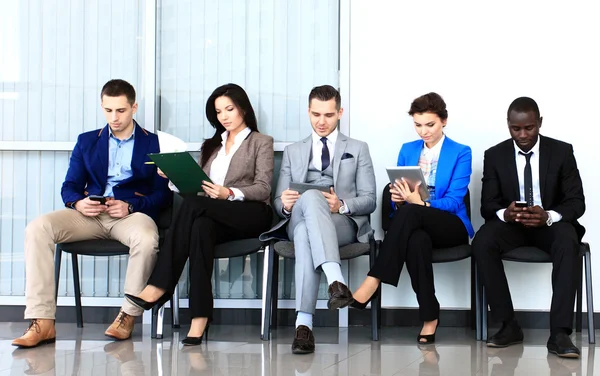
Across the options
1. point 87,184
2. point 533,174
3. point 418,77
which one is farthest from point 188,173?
point 533,174

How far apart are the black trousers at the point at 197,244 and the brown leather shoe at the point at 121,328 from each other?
28 centimetres

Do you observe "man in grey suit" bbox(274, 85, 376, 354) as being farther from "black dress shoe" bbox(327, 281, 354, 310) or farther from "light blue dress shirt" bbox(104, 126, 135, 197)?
"light blue dress shirt" bbox(104, 126, 135, 197)

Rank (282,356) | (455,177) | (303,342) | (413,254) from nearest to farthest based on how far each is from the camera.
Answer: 1. (282,356)
2. (303,342)
3. (413,254)
4. (455,177)

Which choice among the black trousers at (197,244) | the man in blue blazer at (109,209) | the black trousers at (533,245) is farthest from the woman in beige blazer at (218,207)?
the black trousers at (533,245)

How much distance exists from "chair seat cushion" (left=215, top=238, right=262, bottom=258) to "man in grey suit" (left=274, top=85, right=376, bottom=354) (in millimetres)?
204

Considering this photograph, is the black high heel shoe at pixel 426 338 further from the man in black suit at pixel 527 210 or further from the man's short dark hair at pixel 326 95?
the man's short dark hair at pixel 326 95

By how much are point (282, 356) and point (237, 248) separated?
31.6 inches

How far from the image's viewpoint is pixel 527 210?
416cm

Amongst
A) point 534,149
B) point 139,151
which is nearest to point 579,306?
point 534,149

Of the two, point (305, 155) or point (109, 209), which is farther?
point (305, 155)

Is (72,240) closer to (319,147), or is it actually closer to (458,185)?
(319,147)

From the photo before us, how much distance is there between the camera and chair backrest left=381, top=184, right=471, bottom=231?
468 centimetres

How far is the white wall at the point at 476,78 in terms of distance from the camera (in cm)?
485

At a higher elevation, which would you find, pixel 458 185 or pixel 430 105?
pixel 430 105
